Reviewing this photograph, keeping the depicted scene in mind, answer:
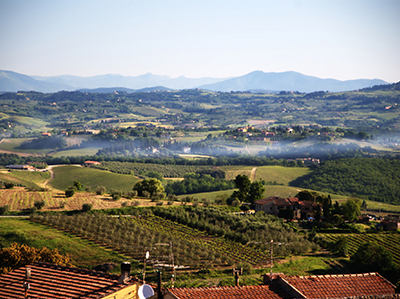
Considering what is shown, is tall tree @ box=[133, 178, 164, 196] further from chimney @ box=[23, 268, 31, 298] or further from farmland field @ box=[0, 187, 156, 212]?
chimney @ box=[23, 268, 31, 298]

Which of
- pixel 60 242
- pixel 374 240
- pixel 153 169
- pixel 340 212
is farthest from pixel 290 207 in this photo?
pixel 153 169

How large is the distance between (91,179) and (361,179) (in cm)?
6278

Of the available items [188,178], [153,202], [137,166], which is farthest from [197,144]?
[153,202]

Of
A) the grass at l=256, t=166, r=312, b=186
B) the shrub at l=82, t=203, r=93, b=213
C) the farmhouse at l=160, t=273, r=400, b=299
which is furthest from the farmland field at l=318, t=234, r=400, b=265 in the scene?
the grass at l=256, t=166, r=312, b=186

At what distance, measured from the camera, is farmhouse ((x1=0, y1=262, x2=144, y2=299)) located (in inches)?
585

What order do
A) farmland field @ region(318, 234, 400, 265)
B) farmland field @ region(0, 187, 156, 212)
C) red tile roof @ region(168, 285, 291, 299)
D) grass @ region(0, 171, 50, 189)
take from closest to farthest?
red tile roof @ region(168, 285, 291, 299), farmland field @ region(318, 234, 400, 265), farmland field @ region(0, 187, 156, 212), grass @ region(0, 171, 50, 189)

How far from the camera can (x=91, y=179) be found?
102 m

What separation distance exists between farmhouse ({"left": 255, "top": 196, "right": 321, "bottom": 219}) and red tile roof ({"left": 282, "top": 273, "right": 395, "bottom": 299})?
46.8 meters

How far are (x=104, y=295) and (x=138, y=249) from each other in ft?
86.4

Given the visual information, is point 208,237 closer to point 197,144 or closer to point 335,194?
point 335,194

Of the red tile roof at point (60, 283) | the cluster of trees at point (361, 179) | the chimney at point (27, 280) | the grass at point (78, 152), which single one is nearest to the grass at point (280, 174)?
the cluster of trees at point (361, 179)

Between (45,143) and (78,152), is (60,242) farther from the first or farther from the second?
(45,143)

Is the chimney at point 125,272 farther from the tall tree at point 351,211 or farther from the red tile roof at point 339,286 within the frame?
the tall tree at point 351,211

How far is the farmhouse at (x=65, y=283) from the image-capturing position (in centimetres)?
1486
